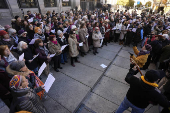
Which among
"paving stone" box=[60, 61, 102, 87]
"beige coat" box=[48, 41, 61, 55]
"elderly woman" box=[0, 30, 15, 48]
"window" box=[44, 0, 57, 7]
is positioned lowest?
"paving stone" box=[60, 61, 102, 87]

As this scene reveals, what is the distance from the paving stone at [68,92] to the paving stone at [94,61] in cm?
146

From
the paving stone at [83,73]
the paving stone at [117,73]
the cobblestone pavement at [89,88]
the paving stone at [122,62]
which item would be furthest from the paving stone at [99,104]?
the paving stone at [122,62]

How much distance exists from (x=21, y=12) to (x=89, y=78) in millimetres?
12311

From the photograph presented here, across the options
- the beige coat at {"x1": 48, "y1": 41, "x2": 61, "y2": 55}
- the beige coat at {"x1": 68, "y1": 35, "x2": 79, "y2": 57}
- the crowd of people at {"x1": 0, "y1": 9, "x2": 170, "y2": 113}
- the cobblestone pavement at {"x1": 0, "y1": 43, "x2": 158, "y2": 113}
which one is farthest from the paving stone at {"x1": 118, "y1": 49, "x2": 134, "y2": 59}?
the beige coat at {"x1": 48, "y1": 41, "x2": 61, "y2": 55}

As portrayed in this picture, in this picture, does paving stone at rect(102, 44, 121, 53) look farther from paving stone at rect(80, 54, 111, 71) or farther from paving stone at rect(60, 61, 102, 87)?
paving stone at rect(60, 61, 102, 87)

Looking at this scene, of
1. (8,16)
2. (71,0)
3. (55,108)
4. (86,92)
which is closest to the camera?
(55,108)

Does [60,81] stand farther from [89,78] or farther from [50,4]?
[50,4]

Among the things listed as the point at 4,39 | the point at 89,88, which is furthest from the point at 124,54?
the point at 4,39

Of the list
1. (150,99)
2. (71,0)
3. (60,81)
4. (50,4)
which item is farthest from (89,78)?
(71,0)

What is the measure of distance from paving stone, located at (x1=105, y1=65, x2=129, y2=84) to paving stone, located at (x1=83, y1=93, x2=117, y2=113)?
53.6 inches

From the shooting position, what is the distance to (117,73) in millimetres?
4539

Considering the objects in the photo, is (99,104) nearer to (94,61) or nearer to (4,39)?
(94,61)

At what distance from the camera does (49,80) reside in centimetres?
235

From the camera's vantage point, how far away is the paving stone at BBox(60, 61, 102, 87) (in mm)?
3959
